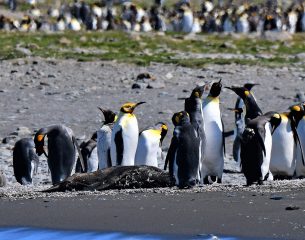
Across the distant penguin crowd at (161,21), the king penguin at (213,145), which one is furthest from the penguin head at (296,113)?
the distant penguin crowd at (161,21)

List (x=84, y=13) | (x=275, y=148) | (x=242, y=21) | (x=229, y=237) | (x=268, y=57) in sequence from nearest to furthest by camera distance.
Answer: (x=229, y=237)
(x=275, y=148)
(x=268, y=57)
(x=242, y=21)
(x=84, y=13)

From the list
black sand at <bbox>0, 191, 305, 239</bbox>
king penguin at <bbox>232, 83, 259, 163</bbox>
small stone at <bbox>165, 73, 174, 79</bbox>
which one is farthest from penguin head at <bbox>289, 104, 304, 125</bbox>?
small stone at <bbox>165, 73, 174, 79</bbox>

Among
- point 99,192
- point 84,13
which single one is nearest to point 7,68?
point 99,192

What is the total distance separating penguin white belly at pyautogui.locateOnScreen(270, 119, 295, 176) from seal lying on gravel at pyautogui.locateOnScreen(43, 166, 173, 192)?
268 cm

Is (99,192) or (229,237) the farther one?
(99,192)

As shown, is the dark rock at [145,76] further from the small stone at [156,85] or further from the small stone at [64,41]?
the small stone at [64,41]

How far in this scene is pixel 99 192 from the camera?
334 inches

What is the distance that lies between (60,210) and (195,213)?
39.8 inches

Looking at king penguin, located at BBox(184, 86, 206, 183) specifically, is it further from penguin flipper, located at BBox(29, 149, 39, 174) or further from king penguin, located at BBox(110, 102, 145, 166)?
penguin flipper, located at BBox(29, 149, 39, 174)

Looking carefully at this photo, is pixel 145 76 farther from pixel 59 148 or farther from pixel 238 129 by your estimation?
pixel 59 148

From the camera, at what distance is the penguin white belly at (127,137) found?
37.3ft

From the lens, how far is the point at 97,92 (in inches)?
699

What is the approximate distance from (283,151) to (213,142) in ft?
3.65

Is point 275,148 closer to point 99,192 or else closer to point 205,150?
point 205,150
